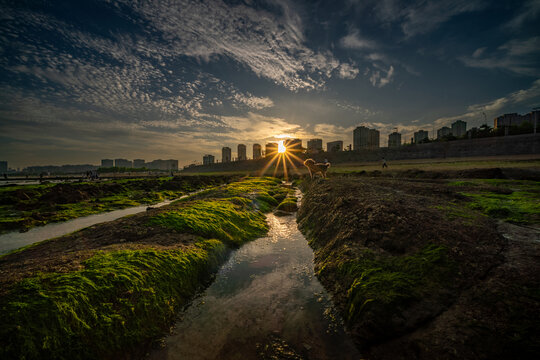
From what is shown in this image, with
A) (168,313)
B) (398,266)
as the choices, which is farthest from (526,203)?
(168,313)

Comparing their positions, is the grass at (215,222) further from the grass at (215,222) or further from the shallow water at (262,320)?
the shallow water at (262,320)

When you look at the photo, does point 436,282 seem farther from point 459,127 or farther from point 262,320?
point 459,127

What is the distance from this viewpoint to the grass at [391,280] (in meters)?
3.54

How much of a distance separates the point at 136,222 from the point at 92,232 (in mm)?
1447

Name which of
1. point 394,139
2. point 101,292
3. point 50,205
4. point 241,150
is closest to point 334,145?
point 394,139

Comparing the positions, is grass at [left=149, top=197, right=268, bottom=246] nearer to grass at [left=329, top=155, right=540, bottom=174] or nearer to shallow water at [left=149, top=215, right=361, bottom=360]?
shallow water at [left=149, top=215, right=361, bottom=360]

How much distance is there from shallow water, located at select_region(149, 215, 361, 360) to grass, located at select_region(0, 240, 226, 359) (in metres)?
0.55

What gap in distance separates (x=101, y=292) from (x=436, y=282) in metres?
6.09

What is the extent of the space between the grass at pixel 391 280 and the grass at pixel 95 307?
3.82 meters

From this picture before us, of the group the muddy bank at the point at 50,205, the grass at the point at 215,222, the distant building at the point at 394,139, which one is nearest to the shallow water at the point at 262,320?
the grass at the point at 215,222

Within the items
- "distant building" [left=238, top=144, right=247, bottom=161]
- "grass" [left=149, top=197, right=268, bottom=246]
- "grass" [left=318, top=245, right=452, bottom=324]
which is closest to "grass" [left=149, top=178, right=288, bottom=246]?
"grass" [left=149, top=197, right=268, bottom=246]

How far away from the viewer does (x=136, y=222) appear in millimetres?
7863

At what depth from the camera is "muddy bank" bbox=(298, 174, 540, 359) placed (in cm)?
270

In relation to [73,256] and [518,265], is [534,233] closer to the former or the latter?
[518,265]
